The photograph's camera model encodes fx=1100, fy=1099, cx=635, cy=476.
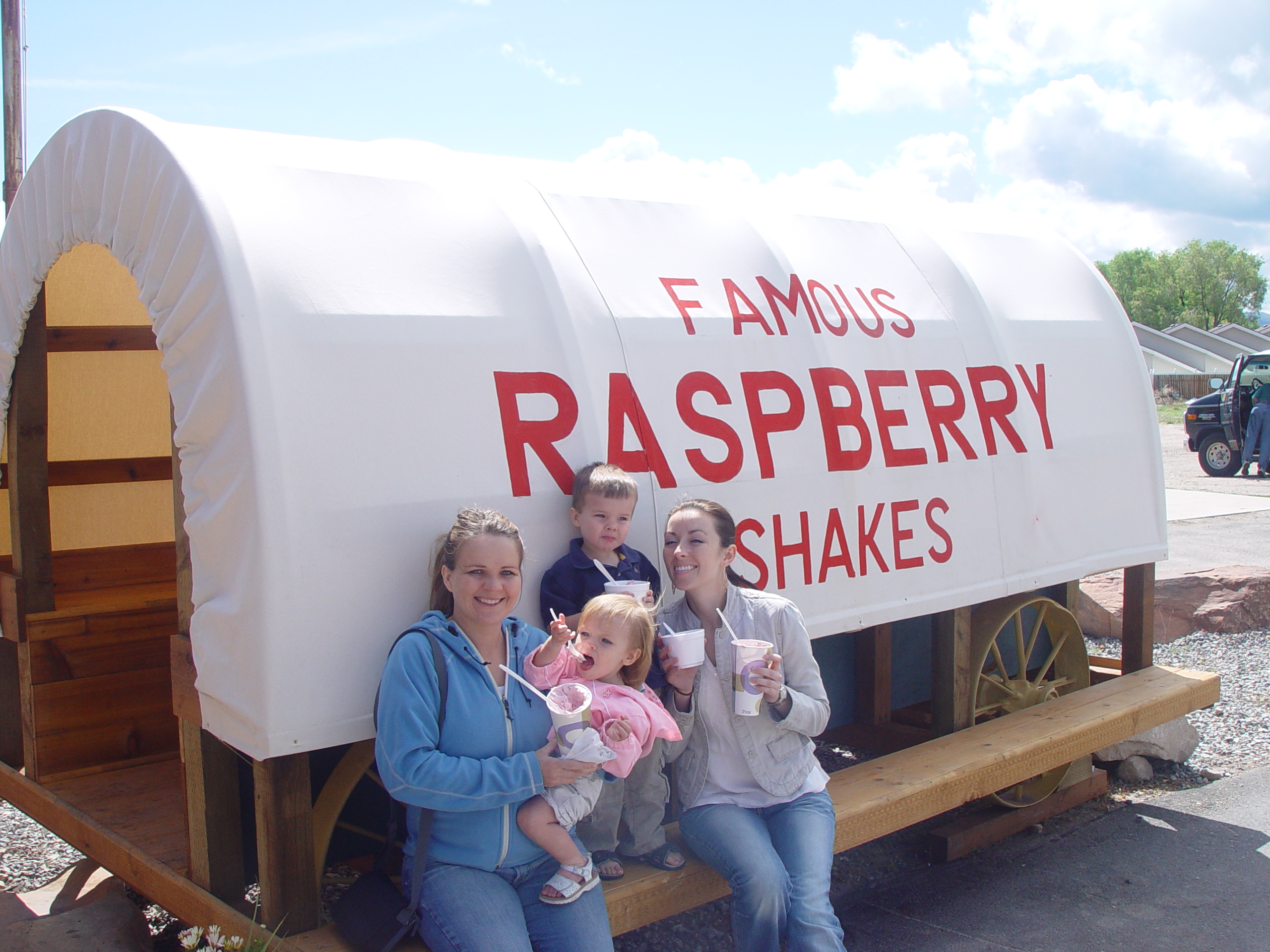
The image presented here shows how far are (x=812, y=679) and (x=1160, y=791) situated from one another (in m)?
3.61

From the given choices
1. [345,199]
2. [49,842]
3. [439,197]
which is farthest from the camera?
[49,842]

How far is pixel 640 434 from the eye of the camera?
3.83 m

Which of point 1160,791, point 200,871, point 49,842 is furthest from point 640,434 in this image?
point 1160,791

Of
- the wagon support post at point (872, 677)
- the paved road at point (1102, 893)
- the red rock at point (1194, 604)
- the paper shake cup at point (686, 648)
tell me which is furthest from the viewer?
the red rock at point (1194, 604)

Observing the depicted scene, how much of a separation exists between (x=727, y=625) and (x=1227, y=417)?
21.2 meters

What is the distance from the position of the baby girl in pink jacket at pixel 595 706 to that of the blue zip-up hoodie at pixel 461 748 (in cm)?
8

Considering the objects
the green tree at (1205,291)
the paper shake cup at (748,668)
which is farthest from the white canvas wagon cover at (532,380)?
the green tree at (1205,291)

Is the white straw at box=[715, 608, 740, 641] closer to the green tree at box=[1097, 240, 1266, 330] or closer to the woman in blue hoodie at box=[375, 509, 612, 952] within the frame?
the woman in blue hoodie at box=[375, 509, 612, 952]

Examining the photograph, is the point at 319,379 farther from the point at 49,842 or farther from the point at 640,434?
the point at 49,842

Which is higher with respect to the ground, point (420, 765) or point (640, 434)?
point (640, 434)

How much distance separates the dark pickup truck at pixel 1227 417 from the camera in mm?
21234

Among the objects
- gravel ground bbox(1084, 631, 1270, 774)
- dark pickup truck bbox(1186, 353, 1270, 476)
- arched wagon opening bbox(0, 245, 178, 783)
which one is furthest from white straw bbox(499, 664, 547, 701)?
dark pickup truck bbox(1186, 353, 1270, 476)

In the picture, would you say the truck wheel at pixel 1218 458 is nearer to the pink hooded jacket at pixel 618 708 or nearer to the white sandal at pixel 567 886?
the pink hooded jacket at pixel 618 708

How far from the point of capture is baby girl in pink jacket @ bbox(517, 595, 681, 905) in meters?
3.03
